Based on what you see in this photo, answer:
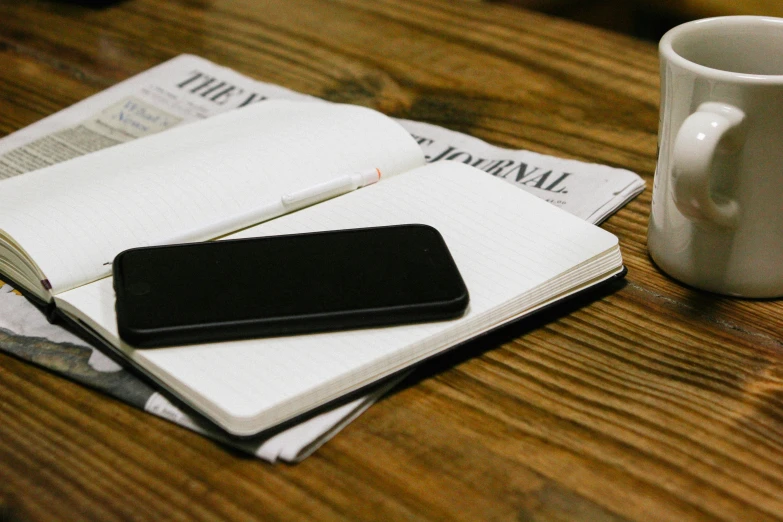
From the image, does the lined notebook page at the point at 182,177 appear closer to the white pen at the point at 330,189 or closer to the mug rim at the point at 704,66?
the white pen at the point at 330,189

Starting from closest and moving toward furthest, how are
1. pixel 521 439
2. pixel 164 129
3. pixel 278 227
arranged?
1. pixel 521 439
2. pixel 278 227
3. pixel 164 129

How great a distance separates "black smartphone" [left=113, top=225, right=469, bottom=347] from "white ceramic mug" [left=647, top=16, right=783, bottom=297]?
0.13 m

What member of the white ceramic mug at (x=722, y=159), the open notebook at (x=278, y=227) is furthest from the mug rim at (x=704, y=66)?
the open notebook at (x=278, y=227)

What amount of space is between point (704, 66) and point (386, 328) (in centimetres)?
24

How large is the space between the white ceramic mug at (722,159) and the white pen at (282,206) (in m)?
0.19

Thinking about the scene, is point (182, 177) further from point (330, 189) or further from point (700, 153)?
point (700, 153)

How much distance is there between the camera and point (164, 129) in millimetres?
708

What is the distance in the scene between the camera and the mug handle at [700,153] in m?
0.41

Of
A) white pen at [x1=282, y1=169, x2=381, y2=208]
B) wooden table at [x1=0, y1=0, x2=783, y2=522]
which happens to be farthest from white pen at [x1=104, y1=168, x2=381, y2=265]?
wooden table at [x1=0, y1=0, x2=783, y2=522]

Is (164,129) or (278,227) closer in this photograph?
(278,227)

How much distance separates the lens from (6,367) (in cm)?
44

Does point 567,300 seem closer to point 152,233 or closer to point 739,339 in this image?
point 739,339

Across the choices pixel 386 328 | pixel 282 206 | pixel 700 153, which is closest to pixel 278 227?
pixel 282 206

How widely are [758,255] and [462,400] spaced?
7.3 inches
